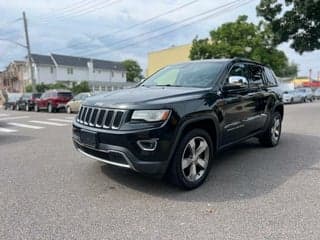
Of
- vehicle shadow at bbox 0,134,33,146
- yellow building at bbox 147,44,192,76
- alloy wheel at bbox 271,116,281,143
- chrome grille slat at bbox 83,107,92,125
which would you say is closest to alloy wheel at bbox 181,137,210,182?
chrome grille slat at bbox 83,107,92,125

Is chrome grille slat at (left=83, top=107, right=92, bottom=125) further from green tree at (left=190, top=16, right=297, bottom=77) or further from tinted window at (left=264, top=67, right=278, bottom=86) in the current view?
green tree at (left=190, top=16, right=297, bottom=77)

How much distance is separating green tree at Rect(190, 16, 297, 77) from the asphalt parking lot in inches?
1074

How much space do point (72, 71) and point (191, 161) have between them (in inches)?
2406

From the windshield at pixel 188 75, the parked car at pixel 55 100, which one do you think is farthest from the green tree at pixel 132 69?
the windshield at pixel 188 75

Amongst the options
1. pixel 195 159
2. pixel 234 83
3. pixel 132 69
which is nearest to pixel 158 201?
pixel 195 159

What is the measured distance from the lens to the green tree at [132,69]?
3536 inches

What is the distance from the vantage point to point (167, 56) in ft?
171

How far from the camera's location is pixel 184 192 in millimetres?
4410

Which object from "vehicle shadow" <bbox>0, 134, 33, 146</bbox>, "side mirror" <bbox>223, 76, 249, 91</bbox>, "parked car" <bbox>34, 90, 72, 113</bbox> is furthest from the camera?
"parked car" <bbox>34, 90, 72, 113</bbox>

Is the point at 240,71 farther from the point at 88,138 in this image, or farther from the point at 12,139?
the point at 12,139

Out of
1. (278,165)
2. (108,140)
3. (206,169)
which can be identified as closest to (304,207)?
(206,169)

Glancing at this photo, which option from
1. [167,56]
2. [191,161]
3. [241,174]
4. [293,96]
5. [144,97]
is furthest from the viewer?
[167,56]

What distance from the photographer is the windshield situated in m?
5.21

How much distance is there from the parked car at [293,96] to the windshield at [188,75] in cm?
2726
